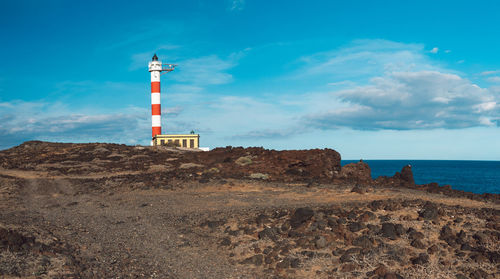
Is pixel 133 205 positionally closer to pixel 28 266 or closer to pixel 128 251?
pixel 128 251

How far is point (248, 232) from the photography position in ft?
41.8

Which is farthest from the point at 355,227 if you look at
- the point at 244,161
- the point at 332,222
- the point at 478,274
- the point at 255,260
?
the point at 244,161

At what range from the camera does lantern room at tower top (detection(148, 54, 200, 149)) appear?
58.3 meters

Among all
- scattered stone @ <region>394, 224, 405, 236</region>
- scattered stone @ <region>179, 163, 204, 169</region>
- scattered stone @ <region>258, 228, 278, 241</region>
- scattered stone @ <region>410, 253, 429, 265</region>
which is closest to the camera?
scattered stone @ <region>410, 253, 429, 265</region>

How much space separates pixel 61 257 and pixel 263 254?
18.4 feet

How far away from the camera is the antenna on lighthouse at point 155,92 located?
6031cm

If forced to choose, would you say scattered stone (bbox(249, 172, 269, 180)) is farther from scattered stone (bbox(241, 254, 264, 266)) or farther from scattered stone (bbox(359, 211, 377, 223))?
scattered stone (bbox(241, 254, 264, 266))

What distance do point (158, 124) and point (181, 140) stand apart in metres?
5.06

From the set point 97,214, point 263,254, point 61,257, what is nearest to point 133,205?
point 97,214

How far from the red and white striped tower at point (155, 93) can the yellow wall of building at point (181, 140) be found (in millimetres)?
1997

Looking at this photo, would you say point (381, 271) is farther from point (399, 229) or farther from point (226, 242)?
point (226, 242)

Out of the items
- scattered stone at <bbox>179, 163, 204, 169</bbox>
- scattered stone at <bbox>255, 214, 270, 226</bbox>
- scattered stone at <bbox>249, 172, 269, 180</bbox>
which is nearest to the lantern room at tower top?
scattered stone at <bbox>179, 163, 204, 169</bbox>

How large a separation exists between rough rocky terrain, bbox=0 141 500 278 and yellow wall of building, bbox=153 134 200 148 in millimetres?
34420

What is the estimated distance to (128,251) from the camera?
1175cm
